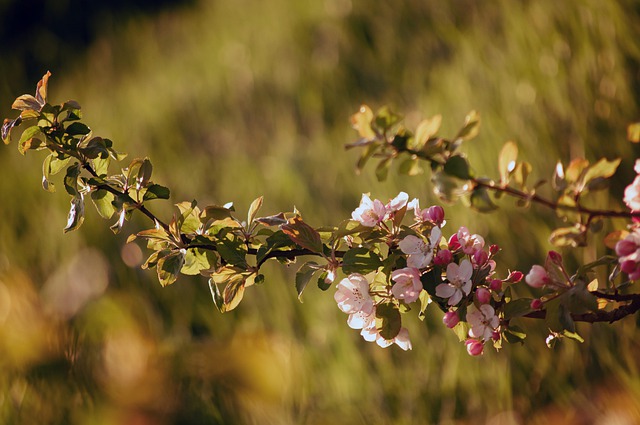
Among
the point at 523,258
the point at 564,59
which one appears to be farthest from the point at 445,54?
the point at 523,258

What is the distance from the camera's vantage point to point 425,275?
1.86 ft

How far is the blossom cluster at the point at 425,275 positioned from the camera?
551mm

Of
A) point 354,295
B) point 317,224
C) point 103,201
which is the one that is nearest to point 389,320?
point 354,295

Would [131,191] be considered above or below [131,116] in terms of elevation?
below

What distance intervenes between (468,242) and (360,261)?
8cm

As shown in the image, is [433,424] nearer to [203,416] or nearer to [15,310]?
[203,416]

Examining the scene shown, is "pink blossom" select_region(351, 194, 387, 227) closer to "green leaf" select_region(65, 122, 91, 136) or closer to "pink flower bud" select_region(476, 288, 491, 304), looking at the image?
"pink flower bud" select_region(476, 288, 491, 304)

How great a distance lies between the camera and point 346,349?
122 cm

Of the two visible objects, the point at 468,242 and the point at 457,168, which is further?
the point at 468,242

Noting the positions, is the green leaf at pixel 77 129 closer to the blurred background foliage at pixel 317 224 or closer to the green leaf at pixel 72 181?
the green leaf at pixel 72 181

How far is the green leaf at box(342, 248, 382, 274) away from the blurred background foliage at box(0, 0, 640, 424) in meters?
0.54

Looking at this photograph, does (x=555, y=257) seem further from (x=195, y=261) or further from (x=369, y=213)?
(x=195, y=261)

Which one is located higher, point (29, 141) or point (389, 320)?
point (29, 141)

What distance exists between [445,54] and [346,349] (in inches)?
27.7
